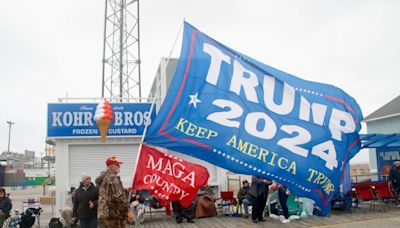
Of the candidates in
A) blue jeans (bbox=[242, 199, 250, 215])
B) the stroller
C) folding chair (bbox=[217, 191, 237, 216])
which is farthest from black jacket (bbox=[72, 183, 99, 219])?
folding chair (bbox=[217, 191, 237, 216])

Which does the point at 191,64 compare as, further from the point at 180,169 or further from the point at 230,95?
the point at 180,169

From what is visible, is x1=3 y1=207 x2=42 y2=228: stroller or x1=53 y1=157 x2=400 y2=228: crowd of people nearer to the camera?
x1=53 y1=157 x2=400 y2=228: crowd of people

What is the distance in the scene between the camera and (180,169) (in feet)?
21.8

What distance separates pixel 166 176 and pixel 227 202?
6.47 metres

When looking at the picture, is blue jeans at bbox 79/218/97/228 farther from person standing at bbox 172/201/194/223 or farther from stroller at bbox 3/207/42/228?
person standing at bbox 172/201/194/223

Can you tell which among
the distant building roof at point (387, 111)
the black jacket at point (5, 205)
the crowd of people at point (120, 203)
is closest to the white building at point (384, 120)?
the distant building roof at point (387, 111)

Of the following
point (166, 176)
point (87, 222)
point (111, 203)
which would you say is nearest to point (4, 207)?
point (87, 222)

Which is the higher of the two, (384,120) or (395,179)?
(384,120)

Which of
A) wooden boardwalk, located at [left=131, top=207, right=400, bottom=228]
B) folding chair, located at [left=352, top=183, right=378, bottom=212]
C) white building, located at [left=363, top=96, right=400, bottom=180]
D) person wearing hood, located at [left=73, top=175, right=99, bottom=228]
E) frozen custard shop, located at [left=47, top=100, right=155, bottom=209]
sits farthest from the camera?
white building, located at [left=363, top=96, right=400, bottom=180]

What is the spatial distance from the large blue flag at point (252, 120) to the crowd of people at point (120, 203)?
0.92 m

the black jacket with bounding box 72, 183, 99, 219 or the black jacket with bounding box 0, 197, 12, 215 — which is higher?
the black jacket with bounding box 72, 183, 99, 219

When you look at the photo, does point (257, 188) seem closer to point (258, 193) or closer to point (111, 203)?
point (258, 193)

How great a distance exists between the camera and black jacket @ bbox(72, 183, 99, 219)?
285 inches

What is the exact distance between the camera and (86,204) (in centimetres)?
726
